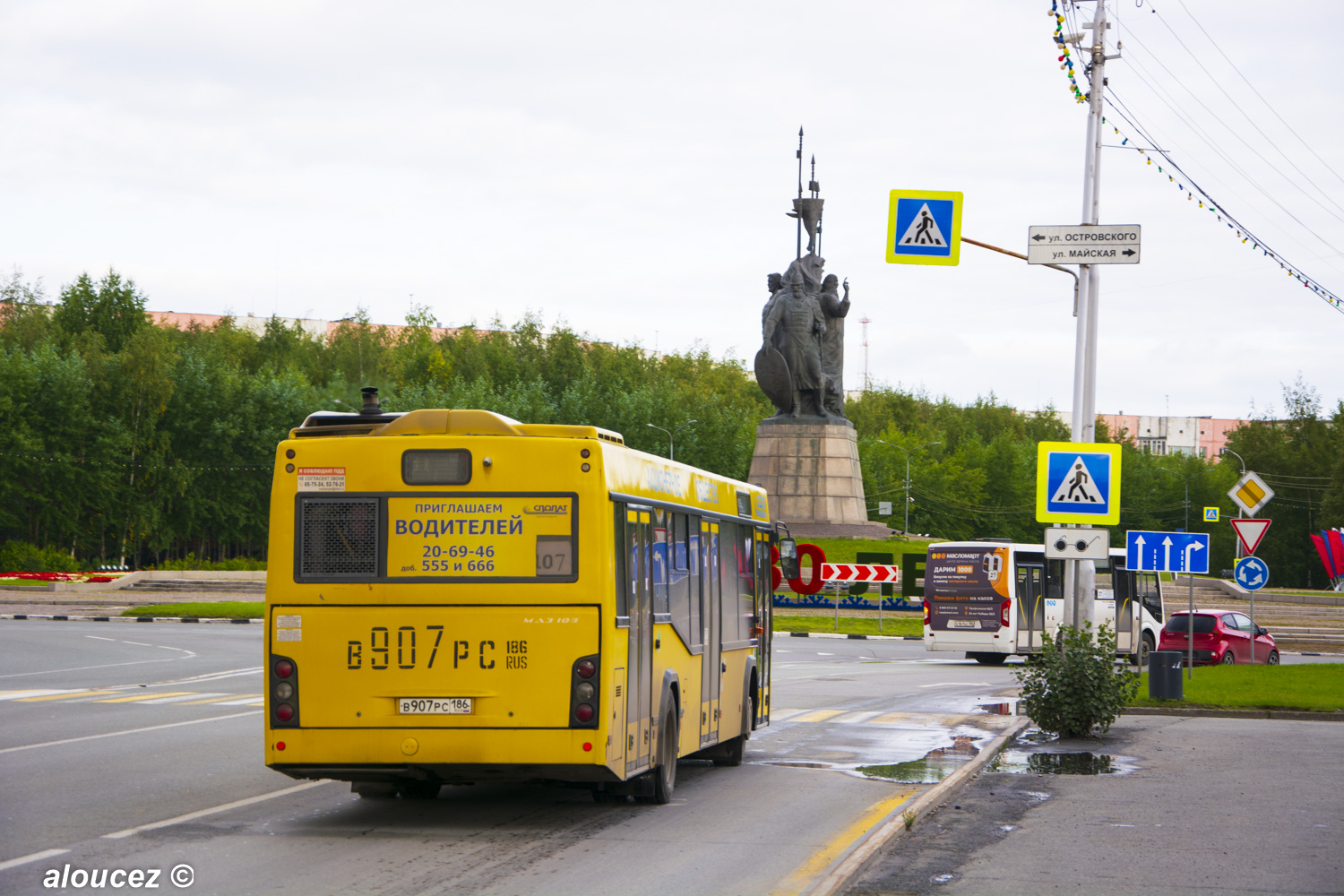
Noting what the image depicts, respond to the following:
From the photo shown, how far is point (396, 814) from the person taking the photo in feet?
33.9

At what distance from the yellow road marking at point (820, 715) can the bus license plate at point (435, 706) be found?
916cm

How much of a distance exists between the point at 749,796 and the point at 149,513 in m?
62.9

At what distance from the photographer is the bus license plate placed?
371 inches

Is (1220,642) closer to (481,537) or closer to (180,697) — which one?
(180,697)

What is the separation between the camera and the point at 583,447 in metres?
9.66

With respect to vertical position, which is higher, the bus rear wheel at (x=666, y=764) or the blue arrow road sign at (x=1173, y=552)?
the blue arrow road sign at (x=1173, y=552)

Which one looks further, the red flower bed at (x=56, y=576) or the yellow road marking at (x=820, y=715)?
the red flower bed at (x=56, y=576)

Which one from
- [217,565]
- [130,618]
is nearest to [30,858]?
[130,618]

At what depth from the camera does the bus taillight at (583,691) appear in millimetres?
9359

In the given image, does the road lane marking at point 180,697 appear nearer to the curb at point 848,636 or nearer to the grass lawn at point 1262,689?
the grass lawn at point 1262,689

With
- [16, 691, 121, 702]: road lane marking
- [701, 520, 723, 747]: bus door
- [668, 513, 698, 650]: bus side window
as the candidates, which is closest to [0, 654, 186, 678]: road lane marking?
[16, 691, 121, 702]: road lane marking

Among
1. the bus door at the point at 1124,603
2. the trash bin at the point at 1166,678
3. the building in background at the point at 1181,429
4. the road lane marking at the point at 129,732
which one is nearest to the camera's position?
the road lane marking at the point at 129,732

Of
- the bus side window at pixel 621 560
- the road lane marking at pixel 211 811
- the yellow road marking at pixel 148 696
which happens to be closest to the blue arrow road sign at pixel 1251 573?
the bus side window at pixel 621 560

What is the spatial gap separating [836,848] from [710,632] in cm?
360
